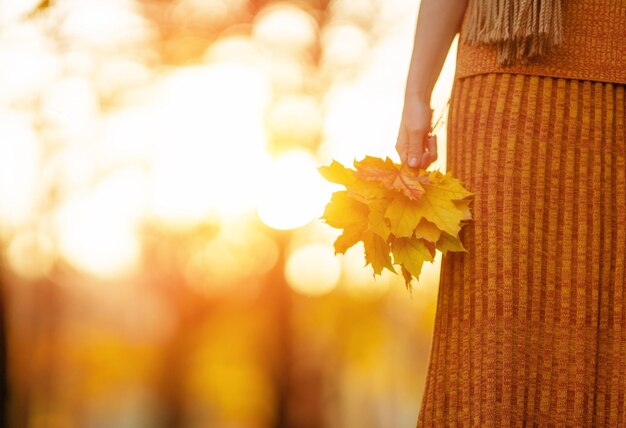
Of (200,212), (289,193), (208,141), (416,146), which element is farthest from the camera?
(200,212)

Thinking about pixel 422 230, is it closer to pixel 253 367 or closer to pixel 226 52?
pixel 226 52

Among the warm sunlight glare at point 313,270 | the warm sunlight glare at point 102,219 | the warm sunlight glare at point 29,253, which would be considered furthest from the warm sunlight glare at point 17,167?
the warm sunlight glare at point 313,270

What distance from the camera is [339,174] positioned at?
1622mm

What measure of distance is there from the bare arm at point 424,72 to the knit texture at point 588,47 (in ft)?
0.55

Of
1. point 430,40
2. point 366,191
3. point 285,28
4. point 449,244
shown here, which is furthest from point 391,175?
point 285,28

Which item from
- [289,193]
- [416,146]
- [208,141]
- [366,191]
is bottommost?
[366,191]

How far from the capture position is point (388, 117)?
8562 millimetres

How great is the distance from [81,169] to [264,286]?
Result: 2.28m

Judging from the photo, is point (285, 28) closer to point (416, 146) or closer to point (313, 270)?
point (313, 270)

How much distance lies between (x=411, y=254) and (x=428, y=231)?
5 cm

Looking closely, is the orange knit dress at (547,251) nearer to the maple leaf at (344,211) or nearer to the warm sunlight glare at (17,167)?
the maple leaf at (344,211)

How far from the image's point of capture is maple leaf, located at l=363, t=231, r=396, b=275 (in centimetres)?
162

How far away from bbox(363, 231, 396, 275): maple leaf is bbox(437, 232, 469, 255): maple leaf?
0.10 metres

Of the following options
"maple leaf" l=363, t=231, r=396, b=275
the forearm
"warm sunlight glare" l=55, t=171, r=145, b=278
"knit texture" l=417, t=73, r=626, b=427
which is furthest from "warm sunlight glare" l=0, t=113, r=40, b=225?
"knit texture" l=417, t=73, r=626, b=427
